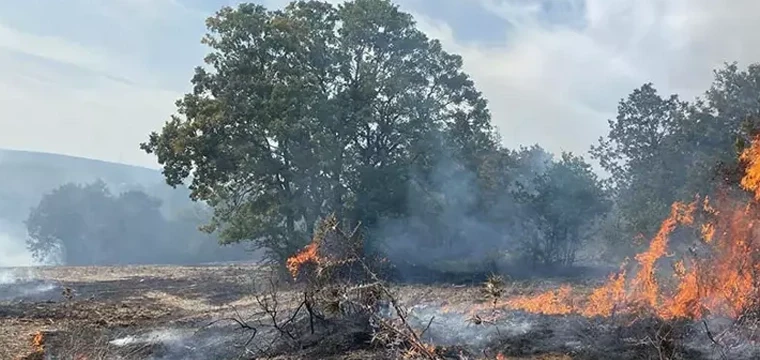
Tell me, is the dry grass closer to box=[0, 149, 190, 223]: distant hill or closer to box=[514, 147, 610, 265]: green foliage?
box=[514, 147, 610, 265]: green foliage

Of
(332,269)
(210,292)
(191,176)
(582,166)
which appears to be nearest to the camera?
(332,269)

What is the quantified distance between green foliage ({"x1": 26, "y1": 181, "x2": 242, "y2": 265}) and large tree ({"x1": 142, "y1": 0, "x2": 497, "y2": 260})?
28692 millimetres

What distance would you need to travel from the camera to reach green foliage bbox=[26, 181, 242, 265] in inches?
2231

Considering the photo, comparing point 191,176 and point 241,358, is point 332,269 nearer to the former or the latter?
point 241,358

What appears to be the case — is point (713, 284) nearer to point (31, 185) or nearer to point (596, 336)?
point (596, 336)

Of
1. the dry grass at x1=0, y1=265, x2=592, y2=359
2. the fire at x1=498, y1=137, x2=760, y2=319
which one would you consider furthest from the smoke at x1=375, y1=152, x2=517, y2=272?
the fire at x1=498, y1=137, x2=760, y2=319

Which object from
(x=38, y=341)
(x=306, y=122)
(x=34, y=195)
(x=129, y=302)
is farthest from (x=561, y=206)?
(x=34, y=195)

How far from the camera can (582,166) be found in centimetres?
3062

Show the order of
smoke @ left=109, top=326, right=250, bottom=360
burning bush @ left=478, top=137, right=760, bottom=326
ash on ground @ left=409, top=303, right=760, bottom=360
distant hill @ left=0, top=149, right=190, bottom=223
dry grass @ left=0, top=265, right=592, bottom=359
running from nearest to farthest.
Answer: ash on ground @ left=409, top=303, right=760, bottom=360 → smoke @ left=109, top=326, right=250, bottom=360 → burning bush @ left=478, top=137, right=760, bottom=326 → dry grass @ left=0, top=265, right=592, bottom=359 → distant hill @ left=0, top=149, right=190, bottom=223

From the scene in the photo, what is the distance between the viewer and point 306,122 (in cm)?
2619

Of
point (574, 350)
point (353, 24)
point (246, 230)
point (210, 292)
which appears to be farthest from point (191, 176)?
point (574, 350)

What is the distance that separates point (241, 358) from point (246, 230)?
47.5 feet

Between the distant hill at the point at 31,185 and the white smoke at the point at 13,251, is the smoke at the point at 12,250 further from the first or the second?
the distant hill at the point at 31,185

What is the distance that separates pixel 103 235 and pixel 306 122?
37.9 metres
